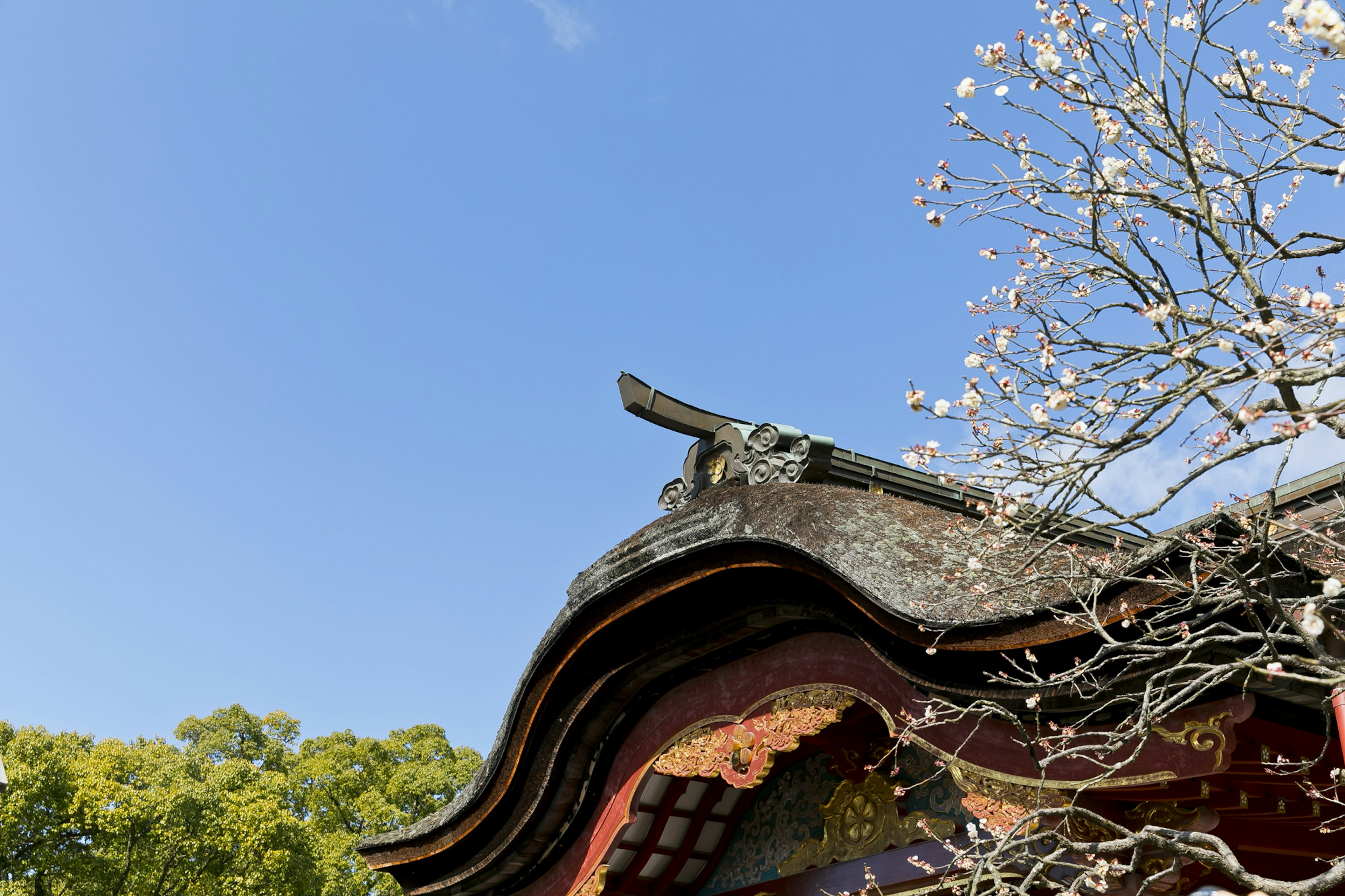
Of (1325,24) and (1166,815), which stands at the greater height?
(1325,24)

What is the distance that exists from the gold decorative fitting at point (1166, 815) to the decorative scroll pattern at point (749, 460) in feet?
9.44

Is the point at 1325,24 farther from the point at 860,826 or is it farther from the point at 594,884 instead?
the point at 594,884

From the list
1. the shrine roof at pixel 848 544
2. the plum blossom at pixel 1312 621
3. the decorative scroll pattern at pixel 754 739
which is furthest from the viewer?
the decorative scroll pattern at pixel 754 739

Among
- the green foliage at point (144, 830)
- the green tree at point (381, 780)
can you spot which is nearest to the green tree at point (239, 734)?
the green tree at point (381, 780)

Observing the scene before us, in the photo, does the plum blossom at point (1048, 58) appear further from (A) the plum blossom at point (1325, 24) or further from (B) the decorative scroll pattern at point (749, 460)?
(B) the decorative scroll pattern at point (749, 460)

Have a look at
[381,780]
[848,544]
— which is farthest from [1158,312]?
[381,780]

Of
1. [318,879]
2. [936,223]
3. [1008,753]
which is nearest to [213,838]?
[318,879]

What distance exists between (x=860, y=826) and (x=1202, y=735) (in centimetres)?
315

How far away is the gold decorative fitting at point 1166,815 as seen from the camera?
5211 mm

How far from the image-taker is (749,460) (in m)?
7.80

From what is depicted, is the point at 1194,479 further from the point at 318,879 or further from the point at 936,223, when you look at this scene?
the point at 318,879

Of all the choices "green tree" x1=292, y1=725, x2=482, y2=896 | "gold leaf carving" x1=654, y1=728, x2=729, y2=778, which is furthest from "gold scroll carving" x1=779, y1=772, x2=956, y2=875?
"green tree" x1=292, y1=725, x2=482, y2=896

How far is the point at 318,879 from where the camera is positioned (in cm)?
2252

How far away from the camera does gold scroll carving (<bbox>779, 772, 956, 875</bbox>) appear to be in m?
7.09
